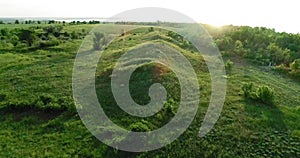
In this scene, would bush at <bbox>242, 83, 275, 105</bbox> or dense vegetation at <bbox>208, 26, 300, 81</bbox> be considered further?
dense vegetation at <bbox>208, 26, 300, 81</bbox>

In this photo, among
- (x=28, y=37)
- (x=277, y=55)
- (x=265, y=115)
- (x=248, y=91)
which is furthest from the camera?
(x=28, y=37)

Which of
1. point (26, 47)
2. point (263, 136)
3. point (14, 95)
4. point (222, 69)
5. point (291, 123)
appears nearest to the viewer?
point (263, 136)

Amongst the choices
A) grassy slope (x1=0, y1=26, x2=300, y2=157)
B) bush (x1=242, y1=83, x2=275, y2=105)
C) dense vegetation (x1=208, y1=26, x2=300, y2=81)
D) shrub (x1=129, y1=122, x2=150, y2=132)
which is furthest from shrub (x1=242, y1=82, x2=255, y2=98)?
dense vegetation (x1=208, y1=26, x2=300, y2=81)

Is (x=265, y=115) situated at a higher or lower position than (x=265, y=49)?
lower

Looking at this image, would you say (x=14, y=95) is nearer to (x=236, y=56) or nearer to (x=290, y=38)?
(x=236, y=56)

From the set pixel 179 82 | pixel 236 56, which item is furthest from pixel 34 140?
pixel 236 56

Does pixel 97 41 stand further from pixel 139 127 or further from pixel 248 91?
pixel 139 127

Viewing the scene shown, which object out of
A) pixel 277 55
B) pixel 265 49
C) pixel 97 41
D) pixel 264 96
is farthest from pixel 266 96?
pixel 97 41

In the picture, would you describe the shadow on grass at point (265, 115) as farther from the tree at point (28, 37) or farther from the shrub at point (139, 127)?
the tree at point (28, 37)

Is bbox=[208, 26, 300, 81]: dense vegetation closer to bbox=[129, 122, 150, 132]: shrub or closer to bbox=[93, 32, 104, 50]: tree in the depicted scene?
bbox=[93, 32, 104, 50]: tree
